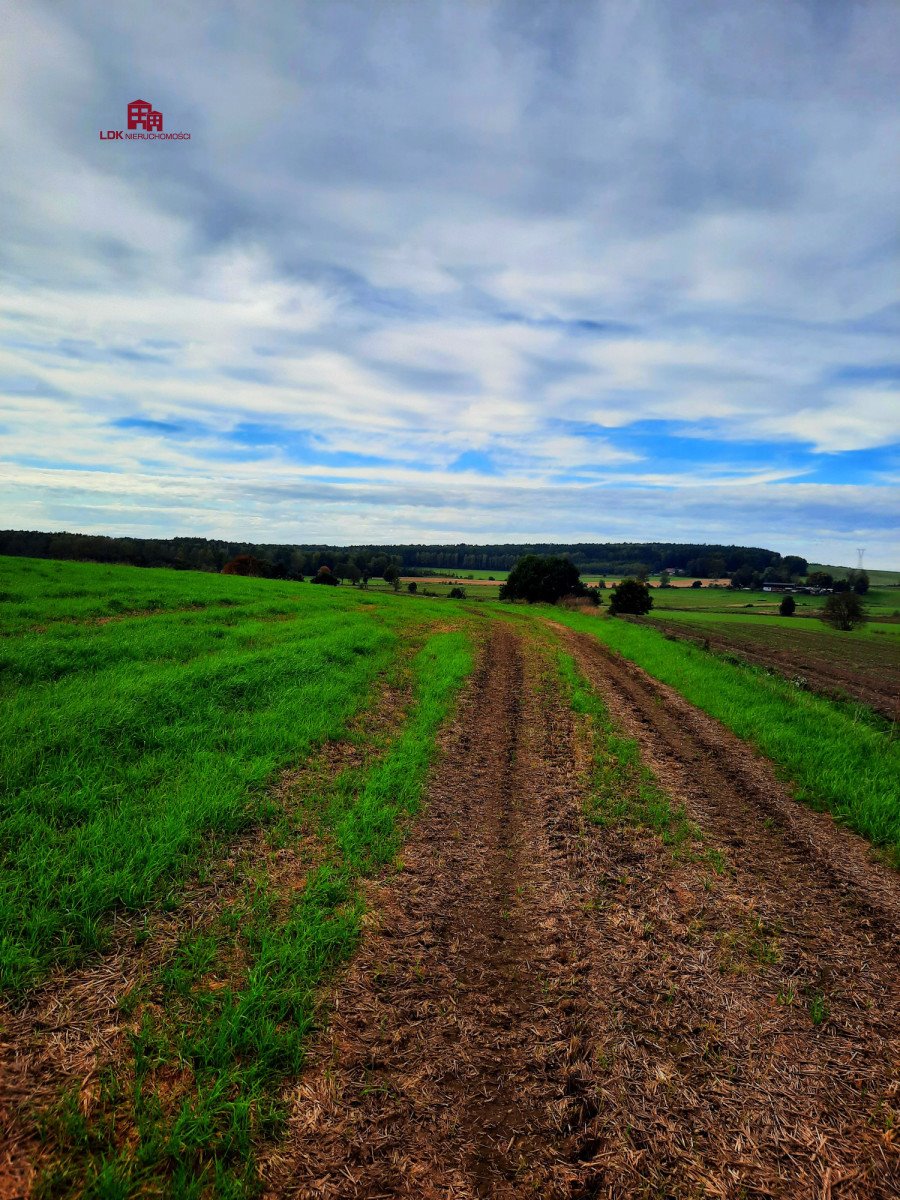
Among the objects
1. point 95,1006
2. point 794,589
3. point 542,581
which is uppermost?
point 794,589

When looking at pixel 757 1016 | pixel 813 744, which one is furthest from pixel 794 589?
pixel 757 1016

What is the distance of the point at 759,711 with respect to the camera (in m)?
13.3

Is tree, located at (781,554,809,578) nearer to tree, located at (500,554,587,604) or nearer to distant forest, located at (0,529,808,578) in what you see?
distant forest, located at (0,529,808,578)

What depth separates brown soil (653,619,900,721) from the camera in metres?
24.3

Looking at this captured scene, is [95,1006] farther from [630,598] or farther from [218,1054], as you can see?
[630,598]

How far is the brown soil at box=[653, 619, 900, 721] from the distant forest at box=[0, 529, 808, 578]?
40.8 m

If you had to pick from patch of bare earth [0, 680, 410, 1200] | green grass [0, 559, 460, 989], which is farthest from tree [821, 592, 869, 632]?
patch of bare earth [0, 680, 410, 1200]

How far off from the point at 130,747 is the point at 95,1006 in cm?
461

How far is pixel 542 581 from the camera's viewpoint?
74.6m

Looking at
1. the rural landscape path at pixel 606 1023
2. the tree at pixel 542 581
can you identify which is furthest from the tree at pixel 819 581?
the rural landscape path at pixel 606 1023

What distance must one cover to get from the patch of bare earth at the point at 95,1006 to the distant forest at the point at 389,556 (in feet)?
234

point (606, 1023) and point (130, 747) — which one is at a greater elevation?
point (130, 747)

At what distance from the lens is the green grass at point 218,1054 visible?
114 inches

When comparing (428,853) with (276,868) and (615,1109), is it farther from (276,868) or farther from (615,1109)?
(615,1109)
